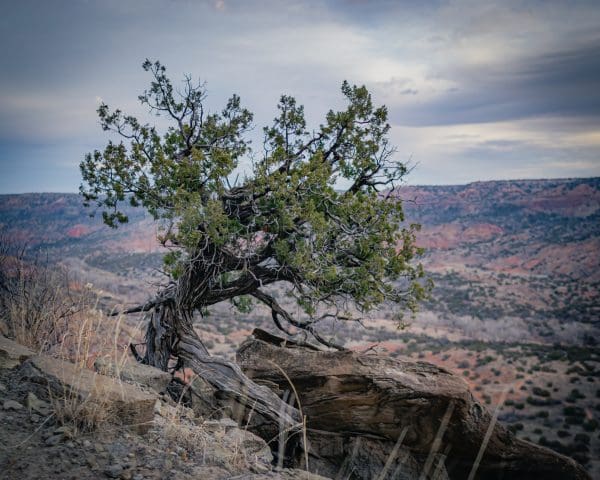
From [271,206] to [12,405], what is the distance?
489cm

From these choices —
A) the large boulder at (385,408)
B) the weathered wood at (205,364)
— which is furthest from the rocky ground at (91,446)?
the large boulder at (385,408)

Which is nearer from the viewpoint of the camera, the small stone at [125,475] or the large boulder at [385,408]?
the small stone at [125,475]

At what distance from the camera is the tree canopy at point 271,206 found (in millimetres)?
7250

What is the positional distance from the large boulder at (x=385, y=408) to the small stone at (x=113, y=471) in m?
3.75

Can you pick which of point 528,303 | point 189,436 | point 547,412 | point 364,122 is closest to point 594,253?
point 528,303

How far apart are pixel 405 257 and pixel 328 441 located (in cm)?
337

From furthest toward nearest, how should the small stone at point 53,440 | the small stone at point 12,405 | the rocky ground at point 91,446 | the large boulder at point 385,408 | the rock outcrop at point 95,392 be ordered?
the large boulder at point 385,408 → the rock outcrop at point 95,392 → the small stone at point 12,405 → the small stone at point 53,440 → the rocky ground at point 91,446

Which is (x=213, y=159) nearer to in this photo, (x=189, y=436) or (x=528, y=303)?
(x=189, y=436)

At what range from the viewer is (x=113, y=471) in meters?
3.06

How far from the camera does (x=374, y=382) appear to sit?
6758 millimetres

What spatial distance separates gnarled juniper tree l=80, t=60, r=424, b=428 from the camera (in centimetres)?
722

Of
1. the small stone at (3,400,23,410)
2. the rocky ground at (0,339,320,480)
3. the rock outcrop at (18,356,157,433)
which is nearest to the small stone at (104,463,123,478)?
the rocky ground at (0,339,320,480)

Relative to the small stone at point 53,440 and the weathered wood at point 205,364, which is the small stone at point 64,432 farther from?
the weathered wood at point 205,364

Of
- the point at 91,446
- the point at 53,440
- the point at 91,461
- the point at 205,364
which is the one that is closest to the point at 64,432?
the point at 53,440
